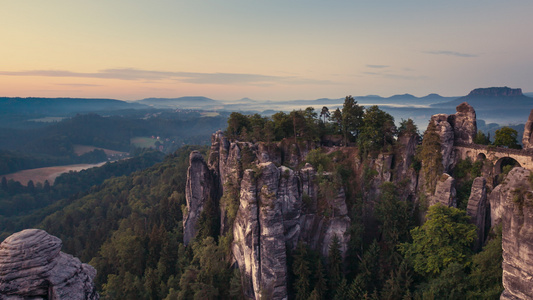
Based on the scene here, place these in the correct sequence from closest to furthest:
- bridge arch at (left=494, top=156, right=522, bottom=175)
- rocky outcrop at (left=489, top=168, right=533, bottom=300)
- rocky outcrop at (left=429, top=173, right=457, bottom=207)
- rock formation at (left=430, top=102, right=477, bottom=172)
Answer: rocky outcrop at (left=489, top=168, right=533, bottom=300), rocky outcrop at (left=429, top=173, right=457, bottom=207), bridge arch at (left=494, top=156, right=522, bottom=175), rock formation at (left=430, top=102, right=477, bottom=172)

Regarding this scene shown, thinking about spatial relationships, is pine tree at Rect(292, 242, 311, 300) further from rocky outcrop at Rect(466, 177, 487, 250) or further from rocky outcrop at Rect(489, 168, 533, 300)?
rocky outcrop at Rect(466, 177, 487, 250)

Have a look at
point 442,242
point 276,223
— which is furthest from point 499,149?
point 276,223

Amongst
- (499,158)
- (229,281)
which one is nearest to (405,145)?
(499,158)

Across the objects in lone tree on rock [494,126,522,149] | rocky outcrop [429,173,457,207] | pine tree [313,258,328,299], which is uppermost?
lone tree on rock [494,126,522,149]

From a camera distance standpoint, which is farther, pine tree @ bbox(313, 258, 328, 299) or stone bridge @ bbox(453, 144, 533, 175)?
stone bridge @ bbox(453, 144, 533, 175)

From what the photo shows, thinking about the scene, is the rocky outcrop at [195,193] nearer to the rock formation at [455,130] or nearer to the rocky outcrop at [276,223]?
the rocky outcrop at [276,223]

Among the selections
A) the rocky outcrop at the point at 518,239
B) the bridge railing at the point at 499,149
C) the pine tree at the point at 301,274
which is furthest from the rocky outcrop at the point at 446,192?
the pine tree at the point at 301,274

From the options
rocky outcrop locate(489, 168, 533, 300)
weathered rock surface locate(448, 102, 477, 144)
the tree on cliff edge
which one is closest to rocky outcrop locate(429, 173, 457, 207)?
the tree on cliff edge
